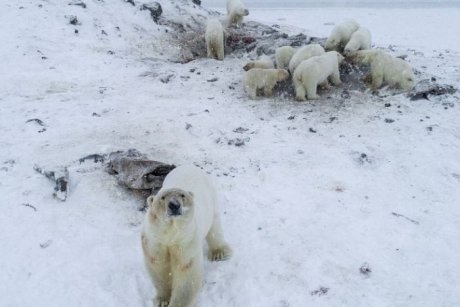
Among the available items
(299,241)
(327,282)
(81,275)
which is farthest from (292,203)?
(81,275)

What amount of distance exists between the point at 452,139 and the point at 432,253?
2.99 meters

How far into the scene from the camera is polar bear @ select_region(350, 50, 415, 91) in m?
8.84

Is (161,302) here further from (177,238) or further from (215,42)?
(215,42)

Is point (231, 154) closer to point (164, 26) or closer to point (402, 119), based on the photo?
point (402, 119)

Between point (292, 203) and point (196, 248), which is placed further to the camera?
point (292, 203)

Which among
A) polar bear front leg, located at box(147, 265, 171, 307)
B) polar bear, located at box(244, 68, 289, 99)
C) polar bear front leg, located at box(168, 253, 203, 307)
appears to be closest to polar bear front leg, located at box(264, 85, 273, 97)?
polar bear, located at box(244, 68, 289, 99)

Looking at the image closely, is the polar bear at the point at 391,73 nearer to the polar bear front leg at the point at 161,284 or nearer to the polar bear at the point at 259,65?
the polar bear at the point at 259,65

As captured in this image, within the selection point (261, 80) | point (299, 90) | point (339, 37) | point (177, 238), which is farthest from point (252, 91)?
point (177, 238)

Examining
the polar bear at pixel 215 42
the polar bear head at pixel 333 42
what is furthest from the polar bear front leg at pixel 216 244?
the polar bear head at pixel 333 42

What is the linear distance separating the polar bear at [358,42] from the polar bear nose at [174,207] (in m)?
7.76

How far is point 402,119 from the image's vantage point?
7879mm

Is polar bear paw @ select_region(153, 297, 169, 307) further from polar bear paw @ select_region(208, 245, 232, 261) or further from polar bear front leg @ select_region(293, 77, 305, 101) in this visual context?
polar bear front leg @ select_region(293, 77, 305, 101)

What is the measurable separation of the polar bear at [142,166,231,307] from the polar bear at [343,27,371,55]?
273 inches

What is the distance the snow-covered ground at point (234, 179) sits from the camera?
446 cm
